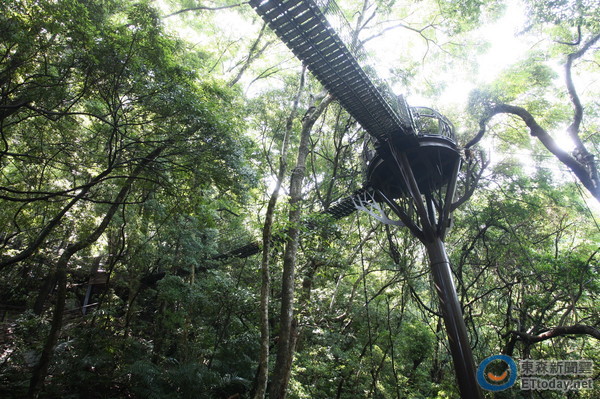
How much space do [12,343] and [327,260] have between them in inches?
313

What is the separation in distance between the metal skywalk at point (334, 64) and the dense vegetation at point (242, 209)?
1214 mm

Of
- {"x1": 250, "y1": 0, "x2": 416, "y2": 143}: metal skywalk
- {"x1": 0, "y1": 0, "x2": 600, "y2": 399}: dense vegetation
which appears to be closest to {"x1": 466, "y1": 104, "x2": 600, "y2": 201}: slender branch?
{"x1": 0, "y1": 0, "x2": 600, "y2": 399}: dense vegetation

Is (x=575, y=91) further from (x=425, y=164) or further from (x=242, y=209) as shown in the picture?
(x=242, y=209)

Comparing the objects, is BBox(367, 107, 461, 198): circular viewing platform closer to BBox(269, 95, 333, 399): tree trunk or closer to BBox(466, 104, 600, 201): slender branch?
BBox(466, 104, 600, 201): slender branch

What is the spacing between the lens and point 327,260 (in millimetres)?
6656

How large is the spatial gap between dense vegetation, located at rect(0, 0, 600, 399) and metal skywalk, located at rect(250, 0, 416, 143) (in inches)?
47.8

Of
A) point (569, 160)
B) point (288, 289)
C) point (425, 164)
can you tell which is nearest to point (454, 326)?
point (288, 289)

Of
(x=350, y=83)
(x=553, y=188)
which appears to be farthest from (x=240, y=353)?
(x=553, y=188)

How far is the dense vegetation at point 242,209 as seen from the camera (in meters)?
4.50

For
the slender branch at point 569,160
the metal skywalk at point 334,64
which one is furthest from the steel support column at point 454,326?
the slender branch at point 569,160

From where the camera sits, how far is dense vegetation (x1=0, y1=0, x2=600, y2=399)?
4.50 m

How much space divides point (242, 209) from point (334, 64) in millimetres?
4729

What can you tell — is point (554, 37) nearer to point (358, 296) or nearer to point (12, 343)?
point (358, 296)

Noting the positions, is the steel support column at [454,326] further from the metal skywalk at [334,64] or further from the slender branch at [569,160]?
the slender branch at [569,160]
